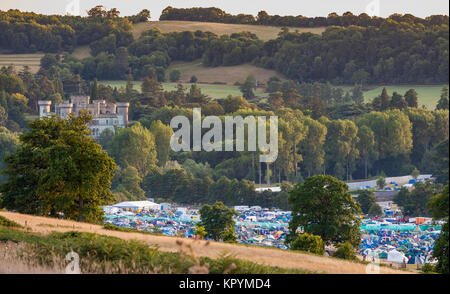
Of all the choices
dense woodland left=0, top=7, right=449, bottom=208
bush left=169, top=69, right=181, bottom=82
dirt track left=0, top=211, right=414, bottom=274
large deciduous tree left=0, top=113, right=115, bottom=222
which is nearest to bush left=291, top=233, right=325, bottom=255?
large deciduous tree left=0, top=113, right=115, bottom=222

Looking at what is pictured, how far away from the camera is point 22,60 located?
15375 centimetres

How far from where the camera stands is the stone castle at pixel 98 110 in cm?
10762

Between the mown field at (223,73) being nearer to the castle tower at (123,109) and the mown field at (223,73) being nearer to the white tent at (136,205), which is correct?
the castle tower at (123,109)

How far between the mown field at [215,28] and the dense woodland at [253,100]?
3857mm

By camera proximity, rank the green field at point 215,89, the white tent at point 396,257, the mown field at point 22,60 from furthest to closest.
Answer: the mown field at point 22,60, the green field at point 215,89, the white tent at point 396,257

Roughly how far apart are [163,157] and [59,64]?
6039 cm

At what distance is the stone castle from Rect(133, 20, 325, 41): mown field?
59.5 m

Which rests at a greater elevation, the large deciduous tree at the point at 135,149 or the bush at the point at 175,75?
the bush at the point at 175,75

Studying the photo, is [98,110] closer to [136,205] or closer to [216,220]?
[136,205]

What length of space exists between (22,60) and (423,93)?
223 ft

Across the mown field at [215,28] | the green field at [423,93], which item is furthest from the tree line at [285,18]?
the green field at [423,93]

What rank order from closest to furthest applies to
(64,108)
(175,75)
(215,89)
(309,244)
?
(309,244) → (64,108) → (215,89) → (175,75)

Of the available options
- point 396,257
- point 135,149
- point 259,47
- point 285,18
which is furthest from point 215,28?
point 396,257
